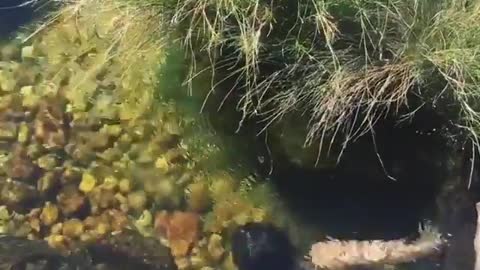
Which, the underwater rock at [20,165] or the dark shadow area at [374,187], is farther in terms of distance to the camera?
the underwater rock at [20,165]

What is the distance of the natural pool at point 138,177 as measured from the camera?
1.40 metres

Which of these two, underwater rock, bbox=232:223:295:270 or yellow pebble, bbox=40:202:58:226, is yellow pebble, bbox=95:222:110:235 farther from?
underwater rock, bbox=232:223:295:270

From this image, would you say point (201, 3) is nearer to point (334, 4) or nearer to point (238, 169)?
point (334, 4)

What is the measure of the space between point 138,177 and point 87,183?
9cm

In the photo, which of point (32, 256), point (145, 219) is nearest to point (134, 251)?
point (145, 219)

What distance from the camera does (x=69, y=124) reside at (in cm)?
145

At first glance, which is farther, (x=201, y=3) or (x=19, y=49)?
(x=19, y=49)

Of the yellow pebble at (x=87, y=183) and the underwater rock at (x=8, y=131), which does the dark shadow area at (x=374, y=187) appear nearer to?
the yellow pebble at (x=87, y=183)

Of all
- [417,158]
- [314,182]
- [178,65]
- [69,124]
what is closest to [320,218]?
[314,182]

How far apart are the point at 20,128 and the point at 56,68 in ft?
0.39

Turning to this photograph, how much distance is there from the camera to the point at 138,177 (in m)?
1.44

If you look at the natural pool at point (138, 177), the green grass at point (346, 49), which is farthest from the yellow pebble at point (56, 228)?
the green grass at point (346, 49)

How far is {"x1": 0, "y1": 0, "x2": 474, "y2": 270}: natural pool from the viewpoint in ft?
4.60

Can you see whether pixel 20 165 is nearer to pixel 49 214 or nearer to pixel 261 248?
pixel 49 214
